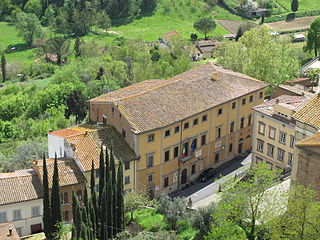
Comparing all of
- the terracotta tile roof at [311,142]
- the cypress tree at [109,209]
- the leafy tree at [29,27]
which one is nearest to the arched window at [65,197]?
the cypress tree at [109,209]

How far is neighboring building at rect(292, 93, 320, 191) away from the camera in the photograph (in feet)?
160

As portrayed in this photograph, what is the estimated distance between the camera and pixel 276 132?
67250 millimetres

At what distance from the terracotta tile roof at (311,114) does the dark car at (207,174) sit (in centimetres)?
2318

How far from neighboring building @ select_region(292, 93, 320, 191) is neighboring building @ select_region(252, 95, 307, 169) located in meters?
10.9

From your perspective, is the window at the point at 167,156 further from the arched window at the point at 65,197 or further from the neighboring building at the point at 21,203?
the neighboring building at the point at 21,203

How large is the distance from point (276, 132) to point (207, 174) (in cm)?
1241

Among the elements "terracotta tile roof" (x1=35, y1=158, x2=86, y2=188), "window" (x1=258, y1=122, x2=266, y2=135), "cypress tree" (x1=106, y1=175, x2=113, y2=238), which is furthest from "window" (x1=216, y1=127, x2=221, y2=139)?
"cypress tree" (x1=106, y1=175, x2=113, y2=238)

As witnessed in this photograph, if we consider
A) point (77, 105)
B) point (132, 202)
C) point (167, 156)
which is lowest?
point (77, 105)

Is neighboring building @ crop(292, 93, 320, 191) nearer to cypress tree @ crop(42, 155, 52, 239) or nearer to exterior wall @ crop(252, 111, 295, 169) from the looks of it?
exterior wall @ crop(252, 111, 295, 169)

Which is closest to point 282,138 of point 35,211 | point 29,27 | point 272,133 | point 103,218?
point 272,133

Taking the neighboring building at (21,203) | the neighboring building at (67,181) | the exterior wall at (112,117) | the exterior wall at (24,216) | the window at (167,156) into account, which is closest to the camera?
the neighboring building at (21,203)

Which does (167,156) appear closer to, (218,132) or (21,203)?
(218,132)

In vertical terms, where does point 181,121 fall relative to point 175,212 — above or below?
above

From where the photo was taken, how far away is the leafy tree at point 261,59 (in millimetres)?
93562
